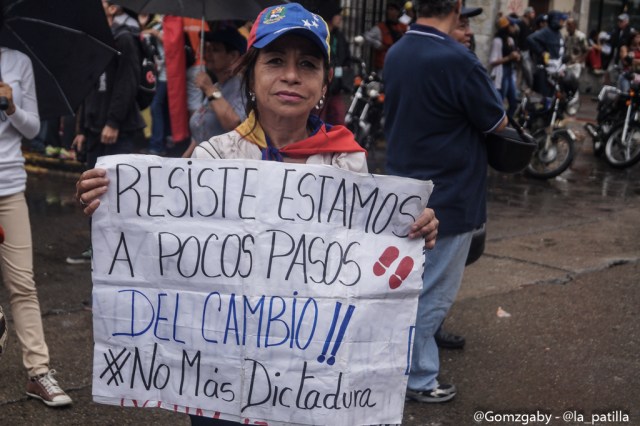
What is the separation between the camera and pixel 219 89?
5.12 m

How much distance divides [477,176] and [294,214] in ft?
6.51

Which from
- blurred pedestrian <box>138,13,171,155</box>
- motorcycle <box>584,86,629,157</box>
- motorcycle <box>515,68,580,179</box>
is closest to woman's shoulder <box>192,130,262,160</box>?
blurred pedestrian <box>138,13,171,155</box>

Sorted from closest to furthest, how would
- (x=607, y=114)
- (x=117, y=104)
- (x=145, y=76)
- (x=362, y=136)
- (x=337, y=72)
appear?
(x=117, y=104), (x=145, y=76), (x=337, y=72), (x=362, y=136), (x=607, y=114)

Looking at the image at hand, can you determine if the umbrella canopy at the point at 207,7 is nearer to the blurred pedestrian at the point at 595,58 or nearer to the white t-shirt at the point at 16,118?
the white t-shirt at the point at 16,118

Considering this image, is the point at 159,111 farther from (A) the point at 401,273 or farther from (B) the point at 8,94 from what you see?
(A) the point at 401,273

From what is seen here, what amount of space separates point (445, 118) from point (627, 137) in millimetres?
8895

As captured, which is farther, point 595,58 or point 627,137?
point 595,58

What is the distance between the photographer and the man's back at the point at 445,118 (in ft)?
13.5

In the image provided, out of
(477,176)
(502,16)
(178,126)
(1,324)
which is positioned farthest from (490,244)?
(502,16)

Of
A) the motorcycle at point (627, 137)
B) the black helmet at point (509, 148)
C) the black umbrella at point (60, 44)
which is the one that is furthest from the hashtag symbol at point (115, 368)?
the motorcycle at point (627, 137)

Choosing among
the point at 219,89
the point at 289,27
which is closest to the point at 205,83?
the point at 219,89

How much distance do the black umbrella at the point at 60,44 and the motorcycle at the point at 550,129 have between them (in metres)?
7.71

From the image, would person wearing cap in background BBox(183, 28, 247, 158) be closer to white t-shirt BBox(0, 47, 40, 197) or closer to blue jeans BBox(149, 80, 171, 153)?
white t-shirt BBox(0, 47, 40, 197)

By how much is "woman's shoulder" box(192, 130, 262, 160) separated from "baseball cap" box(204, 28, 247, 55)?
2794mm
